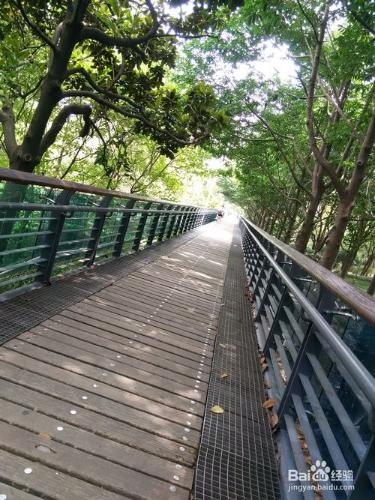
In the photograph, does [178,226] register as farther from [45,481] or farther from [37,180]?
[45,481]

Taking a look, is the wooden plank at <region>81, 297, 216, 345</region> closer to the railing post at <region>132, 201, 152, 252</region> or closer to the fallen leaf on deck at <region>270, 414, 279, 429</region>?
the fallen leaf on deck at <region>270, 414, 279, 429</region>

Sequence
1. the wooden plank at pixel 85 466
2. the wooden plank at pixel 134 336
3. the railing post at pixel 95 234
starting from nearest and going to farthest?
1. the wooden plank at pixel 85 466
2. the wooden plank at pixel 134 336
3. the railing post at pixel 95 234

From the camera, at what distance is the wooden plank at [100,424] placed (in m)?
2.59

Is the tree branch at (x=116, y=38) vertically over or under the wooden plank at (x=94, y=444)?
over

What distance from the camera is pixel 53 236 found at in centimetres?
479

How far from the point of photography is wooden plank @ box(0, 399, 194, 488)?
241 centimetres

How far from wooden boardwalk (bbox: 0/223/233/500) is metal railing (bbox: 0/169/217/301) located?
66cm

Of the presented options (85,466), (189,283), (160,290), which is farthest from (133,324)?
(189,283)

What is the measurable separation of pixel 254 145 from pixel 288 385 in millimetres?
13662

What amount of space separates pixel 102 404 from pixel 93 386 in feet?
0.74

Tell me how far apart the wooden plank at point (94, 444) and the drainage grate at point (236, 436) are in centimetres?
18

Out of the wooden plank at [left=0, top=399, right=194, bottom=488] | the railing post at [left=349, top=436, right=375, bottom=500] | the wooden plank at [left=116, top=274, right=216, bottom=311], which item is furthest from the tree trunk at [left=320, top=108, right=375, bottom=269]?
the railing post at [left=349, top=436, right=375, bottom=500]

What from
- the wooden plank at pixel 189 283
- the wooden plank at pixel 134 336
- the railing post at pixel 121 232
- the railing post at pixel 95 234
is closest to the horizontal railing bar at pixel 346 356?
the wooden plank at pixel 134 336
